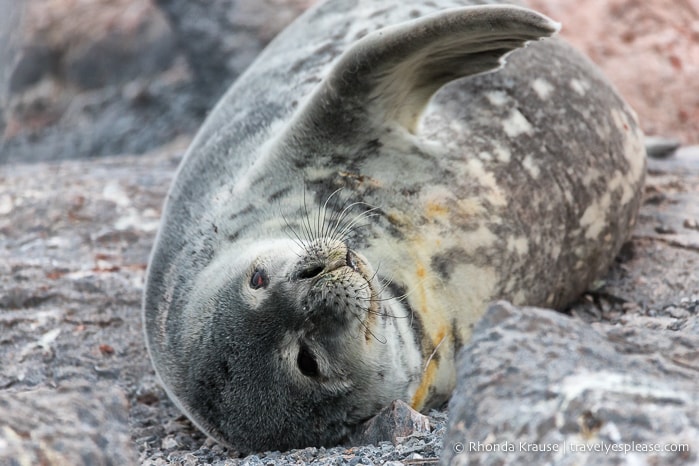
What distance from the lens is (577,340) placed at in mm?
1895

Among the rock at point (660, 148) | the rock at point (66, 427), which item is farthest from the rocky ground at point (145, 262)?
the rock at point (660, 148)

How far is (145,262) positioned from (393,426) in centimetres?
219

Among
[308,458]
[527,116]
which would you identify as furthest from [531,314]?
[527,116]

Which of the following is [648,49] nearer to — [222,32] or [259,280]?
[222,32]

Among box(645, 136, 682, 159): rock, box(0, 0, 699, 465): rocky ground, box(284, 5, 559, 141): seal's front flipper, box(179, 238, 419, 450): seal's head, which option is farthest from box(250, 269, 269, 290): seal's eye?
box(645, 136, 682, 159): rock

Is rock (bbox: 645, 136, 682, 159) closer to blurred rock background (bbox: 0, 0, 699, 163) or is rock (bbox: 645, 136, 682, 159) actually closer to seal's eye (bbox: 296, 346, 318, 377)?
blurred rock background (bbox: 0, 0, 699, 163)

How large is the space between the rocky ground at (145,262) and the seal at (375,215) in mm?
212

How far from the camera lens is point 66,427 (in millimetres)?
1763

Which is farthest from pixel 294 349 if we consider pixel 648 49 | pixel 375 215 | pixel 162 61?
pixel 162 61

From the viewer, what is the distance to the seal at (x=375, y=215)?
2721 millimetres

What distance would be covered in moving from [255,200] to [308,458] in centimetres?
97

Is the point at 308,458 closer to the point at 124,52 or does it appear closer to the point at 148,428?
the point at 148,428

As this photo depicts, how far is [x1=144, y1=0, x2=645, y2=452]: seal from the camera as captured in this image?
2721mm

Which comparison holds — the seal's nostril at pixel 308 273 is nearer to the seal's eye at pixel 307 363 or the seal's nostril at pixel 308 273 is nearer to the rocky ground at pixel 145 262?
the seal's eye at pixel 307 363
